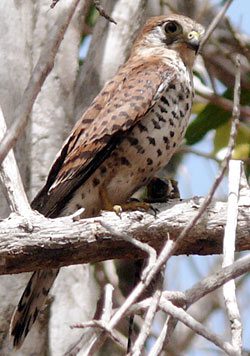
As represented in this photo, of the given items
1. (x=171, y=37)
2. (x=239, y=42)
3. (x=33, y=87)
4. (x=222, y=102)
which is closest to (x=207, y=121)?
(x=222, y=102)

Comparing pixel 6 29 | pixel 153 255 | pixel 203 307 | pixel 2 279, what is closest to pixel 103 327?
pixel 153 255

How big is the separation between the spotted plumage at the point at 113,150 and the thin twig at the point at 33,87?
1.37 metres

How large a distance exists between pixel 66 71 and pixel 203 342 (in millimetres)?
2247

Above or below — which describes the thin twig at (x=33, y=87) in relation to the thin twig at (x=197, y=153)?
above

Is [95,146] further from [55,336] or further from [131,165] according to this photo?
[55,336]

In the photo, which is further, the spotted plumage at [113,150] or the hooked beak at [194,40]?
the hooked beak at [194,40]

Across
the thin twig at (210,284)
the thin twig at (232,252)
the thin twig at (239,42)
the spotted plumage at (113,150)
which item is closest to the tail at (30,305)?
the spotted plumage at (113,150)

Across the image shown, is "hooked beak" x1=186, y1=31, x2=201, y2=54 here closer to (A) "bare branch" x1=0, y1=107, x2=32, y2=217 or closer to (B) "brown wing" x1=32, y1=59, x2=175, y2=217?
(B) "brown wing" x1=32, y1=59, x2=175, y2=217

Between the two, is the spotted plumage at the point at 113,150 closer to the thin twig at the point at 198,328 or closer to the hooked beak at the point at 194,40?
the hooked beak at the point at 194,40

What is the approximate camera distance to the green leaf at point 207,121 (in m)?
5.29

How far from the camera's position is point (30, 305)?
12.7 feet

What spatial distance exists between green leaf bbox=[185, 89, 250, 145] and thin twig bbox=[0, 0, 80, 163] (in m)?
2.72

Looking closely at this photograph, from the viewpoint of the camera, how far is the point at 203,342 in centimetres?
637

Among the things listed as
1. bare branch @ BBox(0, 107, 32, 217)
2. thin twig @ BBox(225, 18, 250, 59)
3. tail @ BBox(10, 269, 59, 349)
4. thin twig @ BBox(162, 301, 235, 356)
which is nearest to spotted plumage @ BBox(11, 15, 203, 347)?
tail @ BBox(10, 269, 59, 349)
